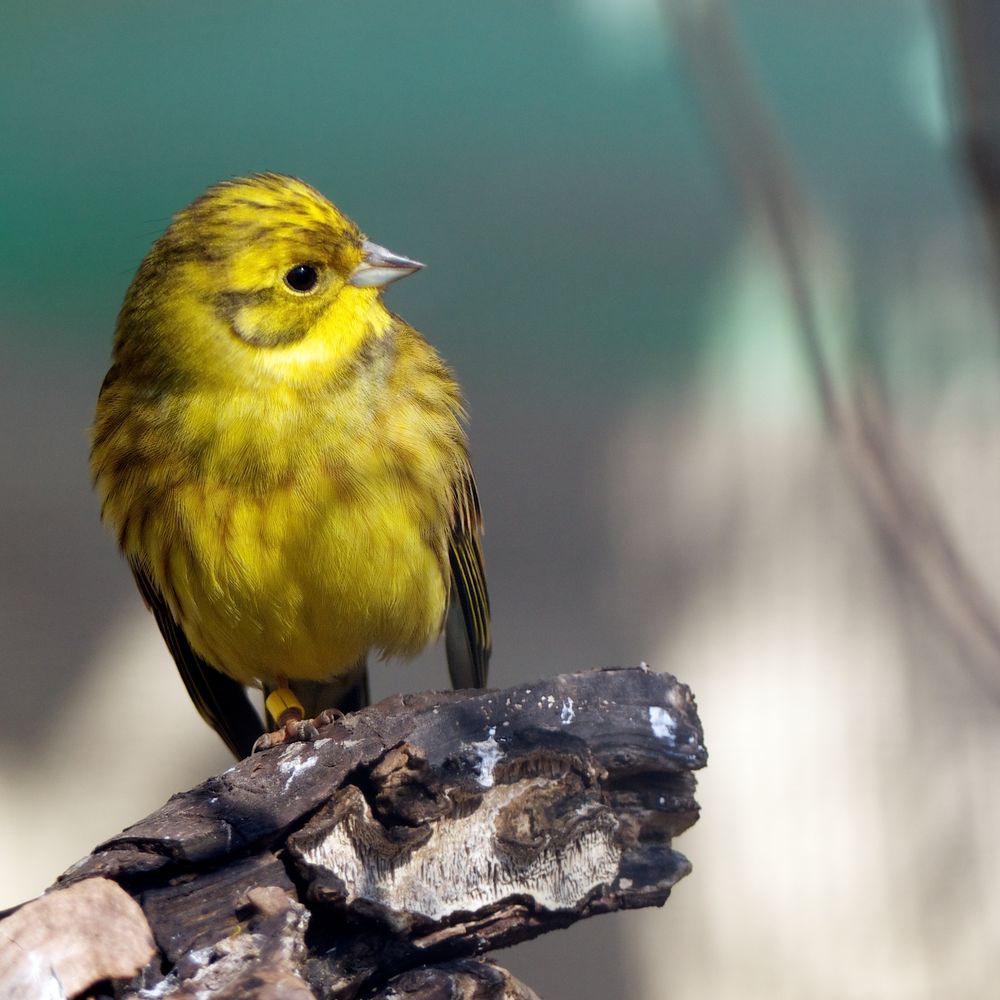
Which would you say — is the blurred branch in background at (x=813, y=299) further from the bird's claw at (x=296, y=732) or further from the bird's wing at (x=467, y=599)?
the bird's claw at (x=296, y=732)

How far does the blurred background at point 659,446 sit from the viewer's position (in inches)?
135

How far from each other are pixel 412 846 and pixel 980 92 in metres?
1.21

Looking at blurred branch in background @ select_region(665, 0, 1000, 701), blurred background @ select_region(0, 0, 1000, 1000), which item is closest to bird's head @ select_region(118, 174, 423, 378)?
blurred branch in background @ select_region(665, 0, 1000, 701)

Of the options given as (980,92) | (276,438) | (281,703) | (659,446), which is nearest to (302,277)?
(276,438)

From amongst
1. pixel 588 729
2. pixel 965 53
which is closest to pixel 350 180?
pixel 588 729

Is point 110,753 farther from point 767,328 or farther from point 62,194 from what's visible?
point 767,328

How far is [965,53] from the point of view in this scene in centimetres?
112

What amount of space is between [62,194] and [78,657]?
1.16 metres

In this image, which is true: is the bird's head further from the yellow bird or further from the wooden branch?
the wooden branch

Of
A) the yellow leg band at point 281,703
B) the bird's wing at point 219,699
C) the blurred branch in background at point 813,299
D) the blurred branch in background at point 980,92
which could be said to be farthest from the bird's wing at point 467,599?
the blurred branch in background at point 980,92

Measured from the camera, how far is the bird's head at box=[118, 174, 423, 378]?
7.09 feet

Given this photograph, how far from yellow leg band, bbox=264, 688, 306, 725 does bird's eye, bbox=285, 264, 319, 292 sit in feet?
2.83

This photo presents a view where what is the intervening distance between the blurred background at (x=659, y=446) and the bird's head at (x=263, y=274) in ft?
3.91

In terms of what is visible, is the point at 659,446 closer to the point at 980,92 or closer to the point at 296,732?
the point at 296,732
